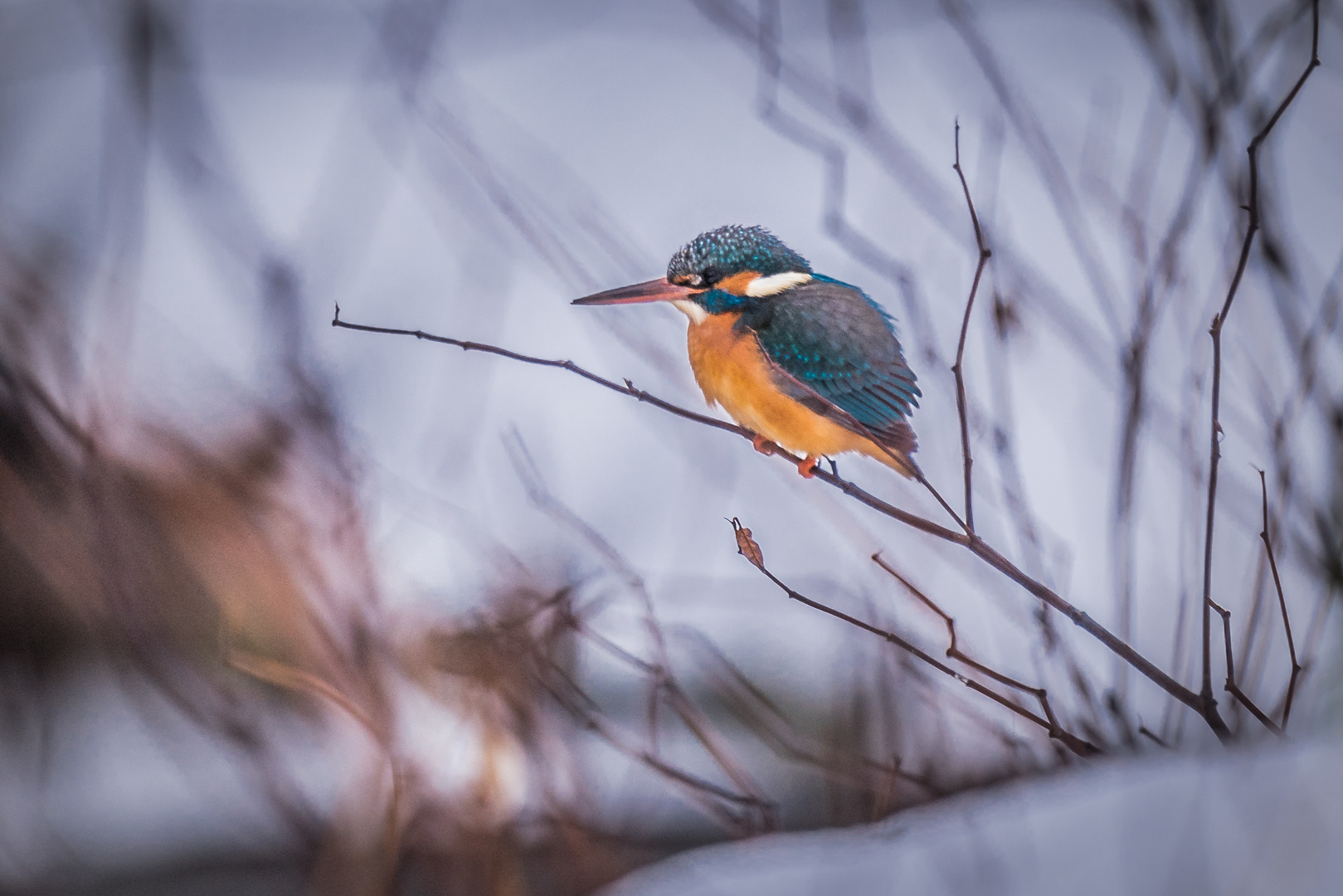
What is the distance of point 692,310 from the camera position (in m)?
1.14

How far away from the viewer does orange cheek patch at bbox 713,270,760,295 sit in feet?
3.56

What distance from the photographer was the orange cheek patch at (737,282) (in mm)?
1086

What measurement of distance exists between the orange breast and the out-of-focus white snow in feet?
1.37

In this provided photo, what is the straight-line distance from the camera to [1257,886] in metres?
0.51

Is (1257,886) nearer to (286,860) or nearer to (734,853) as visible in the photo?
(734,853)

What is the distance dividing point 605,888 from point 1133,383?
88cm

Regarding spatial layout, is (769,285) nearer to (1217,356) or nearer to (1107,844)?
(1217,356)

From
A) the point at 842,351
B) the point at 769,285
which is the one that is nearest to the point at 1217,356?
the point at 842,351

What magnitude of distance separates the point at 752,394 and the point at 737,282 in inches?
5.7

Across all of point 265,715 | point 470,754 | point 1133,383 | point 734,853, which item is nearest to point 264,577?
point 265,715

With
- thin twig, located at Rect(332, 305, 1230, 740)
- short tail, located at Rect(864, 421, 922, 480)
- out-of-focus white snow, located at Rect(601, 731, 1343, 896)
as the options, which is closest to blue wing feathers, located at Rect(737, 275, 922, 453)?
short tail, located at Rect(864, 421, 922, 480)

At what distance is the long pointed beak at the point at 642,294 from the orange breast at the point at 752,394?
0.37 feet

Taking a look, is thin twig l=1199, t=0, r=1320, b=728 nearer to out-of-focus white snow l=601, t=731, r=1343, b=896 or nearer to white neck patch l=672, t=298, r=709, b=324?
out-of-focus white snow l=601, t=731, r=1343, b=896

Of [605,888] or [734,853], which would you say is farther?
[605,888]
